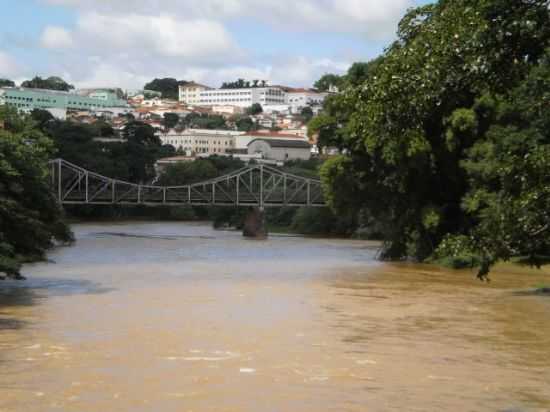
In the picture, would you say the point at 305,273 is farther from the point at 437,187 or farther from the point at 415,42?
the point at 415,42

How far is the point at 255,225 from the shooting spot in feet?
245

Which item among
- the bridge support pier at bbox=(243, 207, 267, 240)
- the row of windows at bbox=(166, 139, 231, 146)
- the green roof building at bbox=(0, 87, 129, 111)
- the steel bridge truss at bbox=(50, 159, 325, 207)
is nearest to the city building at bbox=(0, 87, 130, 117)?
the green roof building at bbox=(0, 87, 129, 111)

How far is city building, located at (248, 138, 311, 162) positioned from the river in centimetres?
9768

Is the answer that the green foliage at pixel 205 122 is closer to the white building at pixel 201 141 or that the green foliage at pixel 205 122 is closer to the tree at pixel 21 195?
the white building at pixel 201 141

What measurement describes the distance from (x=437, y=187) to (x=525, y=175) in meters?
30.2

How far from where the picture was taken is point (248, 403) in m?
11.6

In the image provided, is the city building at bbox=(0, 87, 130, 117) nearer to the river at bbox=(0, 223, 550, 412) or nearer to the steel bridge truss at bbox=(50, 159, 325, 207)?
the steel bridge truss at bbox=(50, 159, 325, 207)

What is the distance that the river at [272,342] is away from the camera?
39.4ft

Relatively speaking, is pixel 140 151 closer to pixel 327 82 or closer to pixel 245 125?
pixel 327 82

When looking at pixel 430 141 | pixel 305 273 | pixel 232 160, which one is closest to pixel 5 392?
pixel 305 273

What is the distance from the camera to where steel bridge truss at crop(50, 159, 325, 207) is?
7738 centimetres

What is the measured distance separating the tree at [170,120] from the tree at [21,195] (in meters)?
155

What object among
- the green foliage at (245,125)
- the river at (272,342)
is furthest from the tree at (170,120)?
the river at (272,342)

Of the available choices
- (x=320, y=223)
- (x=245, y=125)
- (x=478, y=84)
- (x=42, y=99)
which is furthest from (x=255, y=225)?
(x=245, y=125)
